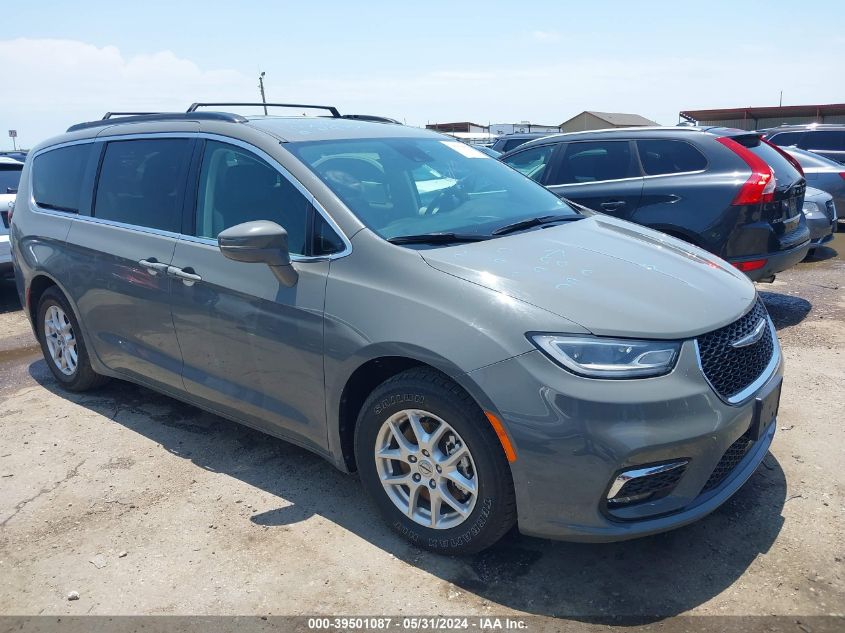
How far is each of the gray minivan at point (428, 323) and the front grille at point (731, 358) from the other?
0.01 metres

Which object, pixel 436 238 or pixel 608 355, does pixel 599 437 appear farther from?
pixel 436 238

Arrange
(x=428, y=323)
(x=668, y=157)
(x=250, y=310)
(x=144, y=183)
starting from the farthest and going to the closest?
(x=668, y=157)
(x=144, y=183)
(x=250, y=310)
(x=428, y=323)

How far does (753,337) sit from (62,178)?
4.32m

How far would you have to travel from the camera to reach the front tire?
2.66 m

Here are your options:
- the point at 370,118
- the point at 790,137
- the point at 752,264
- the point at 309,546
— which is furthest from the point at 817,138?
the point at 309,546

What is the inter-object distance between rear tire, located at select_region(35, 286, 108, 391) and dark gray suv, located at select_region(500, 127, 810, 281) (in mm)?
4296

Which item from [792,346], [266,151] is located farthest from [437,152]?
[792,346]

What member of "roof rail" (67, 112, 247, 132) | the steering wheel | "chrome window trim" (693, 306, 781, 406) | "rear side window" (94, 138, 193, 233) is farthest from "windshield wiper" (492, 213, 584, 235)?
"rear side window" (94, 138, 193, 233)

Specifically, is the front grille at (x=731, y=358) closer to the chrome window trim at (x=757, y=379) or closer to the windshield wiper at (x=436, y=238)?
the chrome window trim at (x=757, y=379)

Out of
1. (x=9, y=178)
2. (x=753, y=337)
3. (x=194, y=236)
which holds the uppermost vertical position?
(x=9, y=178)

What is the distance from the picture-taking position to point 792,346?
5438 mm

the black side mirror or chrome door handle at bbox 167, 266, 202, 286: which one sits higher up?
the black side mirror

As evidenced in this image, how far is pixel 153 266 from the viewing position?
12.6ft

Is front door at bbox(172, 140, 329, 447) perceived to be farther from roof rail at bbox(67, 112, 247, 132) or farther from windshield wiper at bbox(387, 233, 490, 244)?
windshield wiper at bbox(387, 233, 490, 244)
